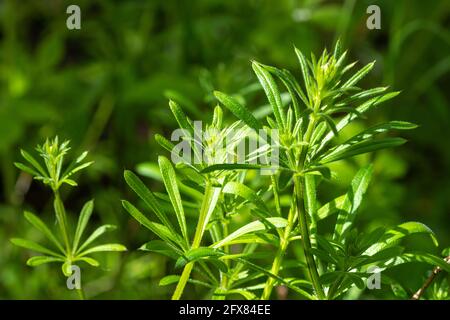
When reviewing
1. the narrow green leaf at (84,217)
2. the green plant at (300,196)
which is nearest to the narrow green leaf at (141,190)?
the green plant at (300,196)

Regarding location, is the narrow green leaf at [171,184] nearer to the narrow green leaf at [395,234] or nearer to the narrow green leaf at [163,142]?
the narrow green leaf at [163,142]

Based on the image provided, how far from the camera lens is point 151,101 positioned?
200 cm

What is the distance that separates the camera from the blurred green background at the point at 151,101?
1866mm

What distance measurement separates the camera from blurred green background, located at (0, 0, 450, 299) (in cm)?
187

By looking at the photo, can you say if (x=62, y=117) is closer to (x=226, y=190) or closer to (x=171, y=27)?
(x=171, y=27)

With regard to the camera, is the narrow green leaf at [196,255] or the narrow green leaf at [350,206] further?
the narrow green leaf at [350,206]

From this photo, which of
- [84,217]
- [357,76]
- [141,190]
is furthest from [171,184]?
[357,76]

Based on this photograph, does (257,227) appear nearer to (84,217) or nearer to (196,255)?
(196,255)

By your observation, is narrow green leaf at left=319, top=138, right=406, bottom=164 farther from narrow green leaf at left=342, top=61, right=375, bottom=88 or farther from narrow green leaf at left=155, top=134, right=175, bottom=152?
narrow green leaf at left=155, top=134, right=175, bottom=152

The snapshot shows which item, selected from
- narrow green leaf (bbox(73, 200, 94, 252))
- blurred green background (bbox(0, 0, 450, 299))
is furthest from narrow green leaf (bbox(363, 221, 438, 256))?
blurred green background (bbox(0, 0, 450, 299))

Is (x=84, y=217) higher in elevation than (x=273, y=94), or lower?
lower

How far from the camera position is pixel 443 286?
98cm

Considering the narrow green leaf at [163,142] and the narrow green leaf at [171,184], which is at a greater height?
the narrow green leaf at [163,142]
